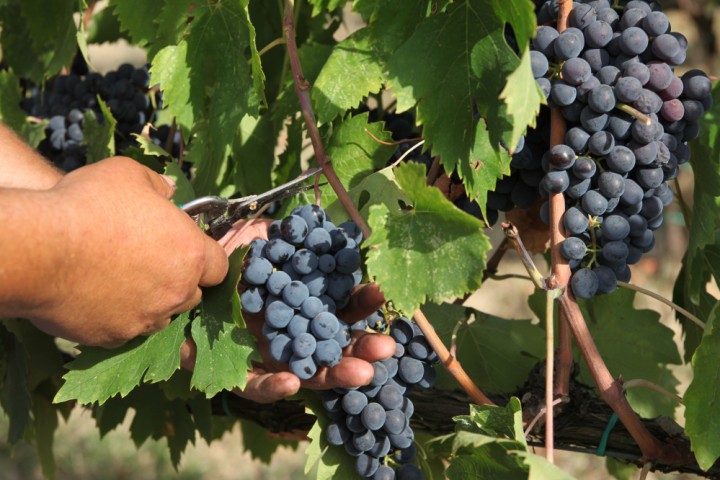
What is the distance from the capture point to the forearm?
1.17 metres

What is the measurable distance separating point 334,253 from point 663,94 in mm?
457

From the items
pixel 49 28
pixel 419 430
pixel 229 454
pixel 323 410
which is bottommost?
pixel 229 454

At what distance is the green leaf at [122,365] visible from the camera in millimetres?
1060

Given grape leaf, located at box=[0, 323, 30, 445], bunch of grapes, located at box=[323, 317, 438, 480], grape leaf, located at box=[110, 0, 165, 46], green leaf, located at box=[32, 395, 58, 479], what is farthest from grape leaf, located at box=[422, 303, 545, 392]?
green leaf, located at box=[32, 395, 58, 479]

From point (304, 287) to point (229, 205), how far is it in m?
0.20

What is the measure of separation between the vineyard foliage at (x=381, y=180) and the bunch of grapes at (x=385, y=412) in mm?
44

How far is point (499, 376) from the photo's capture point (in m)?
1.33

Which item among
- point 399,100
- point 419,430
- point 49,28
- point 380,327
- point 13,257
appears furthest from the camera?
point 49,28

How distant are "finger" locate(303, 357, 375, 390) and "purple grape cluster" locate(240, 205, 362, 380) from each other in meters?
0.02

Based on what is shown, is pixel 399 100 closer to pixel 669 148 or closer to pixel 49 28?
pixel 669 148

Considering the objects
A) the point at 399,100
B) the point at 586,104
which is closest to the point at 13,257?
the point at 399,100

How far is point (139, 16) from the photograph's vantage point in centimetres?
131

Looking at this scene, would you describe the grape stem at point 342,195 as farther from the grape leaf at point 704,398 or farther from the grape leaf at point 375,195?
the grape leaf at point 704,398

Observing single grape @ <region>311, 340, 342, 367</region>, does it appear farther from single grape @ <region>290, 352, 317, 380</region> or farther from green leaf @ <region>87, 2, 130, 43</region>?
green leaf @ <region>87, 2, 130, 43</region>
